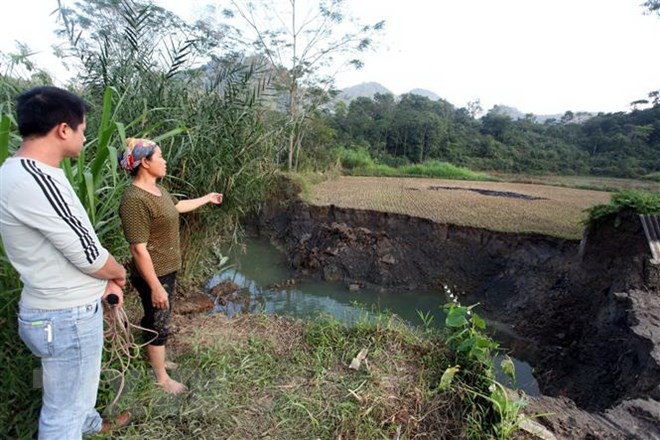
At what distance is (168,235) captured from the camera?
1.93m

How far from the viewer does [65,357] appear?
1235 mm

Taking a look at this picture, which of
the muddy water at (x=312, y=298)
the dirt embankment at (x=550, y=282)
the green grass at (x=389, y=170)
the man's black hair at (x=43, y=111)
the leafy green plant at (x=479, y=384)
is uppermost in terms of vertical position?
the man's black hair at (x=43, y=111)

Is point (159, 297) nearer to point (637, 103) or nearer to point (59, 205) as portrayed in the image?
point (59, 205)

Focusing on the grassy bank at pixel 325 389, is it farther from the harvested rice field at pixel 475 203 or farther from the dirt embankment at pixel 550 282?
the harvested rice field at pixel 475 203

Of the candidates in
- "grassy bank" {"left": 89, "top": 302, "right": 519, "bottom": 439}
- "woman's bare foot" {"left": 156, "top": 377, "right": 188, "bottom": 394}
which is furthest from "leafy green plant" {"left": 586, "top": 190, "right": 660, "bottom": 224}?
A: "woman's bare foot" {"left": 156, "top": 377, "right": 188, "bottom": 394}

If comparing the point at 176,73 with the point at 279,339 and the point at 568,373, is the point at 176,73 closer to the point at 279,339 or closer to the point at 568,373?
the point at 279,339

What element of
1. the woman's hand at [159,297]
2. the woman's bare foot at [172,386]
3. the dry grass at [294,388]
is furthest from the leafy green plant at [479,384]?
the woman's hand at [159,297]

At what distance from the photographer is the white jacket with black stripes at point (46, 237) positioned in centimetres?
107

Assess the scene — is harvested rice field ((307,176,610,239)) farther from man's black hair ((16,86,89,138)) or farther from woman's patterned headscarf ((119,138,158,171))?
man's black hair ((16,86,89,138))

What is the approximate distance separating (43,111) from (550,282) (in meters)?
6.12

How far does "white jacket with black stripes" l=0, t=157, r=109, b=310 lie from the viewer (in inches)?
42.1

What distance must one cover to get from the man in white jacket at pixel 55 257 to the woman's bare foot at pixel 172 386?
653 millimetres

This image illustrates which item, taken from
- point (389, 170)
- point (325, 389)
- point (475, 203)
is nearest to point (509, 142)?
point (389, 170)

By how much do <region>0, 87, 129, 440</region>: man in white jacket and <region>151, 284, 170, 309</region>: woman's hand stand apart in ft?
1.62
